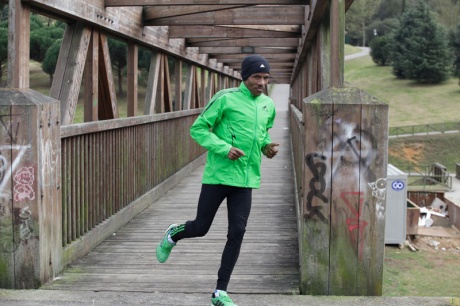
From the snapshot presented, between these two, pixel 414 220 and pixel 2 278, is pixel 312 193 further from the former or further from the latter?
pixel 414 220

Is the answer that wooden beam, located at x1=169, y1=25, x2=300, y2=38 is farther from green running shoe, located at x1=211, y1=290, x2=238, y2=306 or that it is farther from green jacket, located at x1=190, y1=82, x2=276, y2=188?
green running shoe, located at x1=211, y1=290, x2=238, y2=306

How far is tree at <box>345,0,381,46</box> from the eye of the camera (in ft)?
347

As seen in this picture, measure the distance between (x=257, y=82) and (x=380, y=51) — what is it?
85.1 metres

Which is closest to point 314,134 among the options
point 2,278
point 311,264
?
Answer: point 311,264

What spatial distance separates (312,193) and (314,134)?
1.39ft

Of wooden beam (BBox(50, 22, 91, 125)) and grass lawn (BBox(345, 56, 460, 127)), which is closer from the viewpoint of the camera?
wooden beam (BBox(50, 22, 91, 125))

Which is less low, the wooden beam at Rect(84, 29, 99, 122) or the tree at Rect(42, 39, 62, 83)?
the tree at Rect(42, 39, 62, 83)

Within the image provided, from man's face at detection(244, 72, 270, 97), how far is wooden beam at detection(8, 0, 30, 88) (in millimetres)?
1993

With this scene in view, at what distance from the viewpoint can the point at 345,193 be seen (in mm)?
4754

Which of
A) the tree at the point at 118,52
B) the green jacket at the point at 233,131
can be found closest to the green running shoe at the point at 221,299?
the green jacket at the point at 233,131

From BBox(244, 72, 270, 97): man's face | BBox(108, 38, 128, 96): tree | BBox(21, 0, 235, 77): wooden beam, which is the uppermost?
BBox(108, 38, 128, 96): tree

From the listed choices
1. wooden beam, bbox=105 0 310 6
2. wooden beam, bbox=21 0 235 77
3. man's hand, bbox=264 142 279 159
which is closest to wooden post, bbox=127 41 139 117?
wooden beam, bbox=21 0 235 77

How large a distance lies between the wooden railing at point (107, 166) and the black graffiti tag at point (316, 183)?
2232 millimetres

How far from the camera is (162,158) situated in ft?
35.8
